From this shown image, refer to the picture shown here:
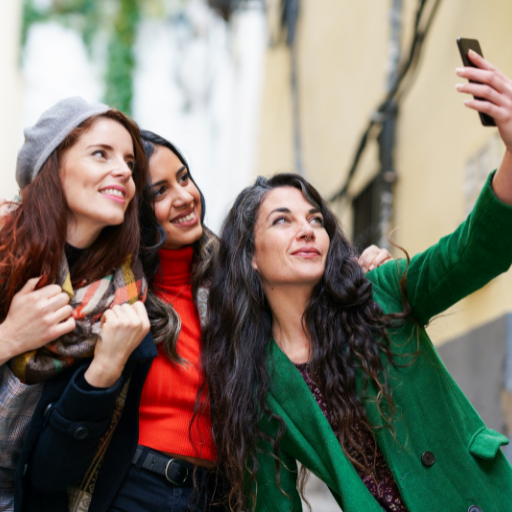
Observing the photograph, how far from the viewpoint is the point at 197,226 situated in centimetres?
313

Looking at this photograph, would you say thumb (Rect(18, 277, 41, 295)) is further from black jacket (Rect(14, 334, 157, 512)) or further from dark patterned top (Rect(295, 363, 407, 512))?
dark patterned top (Rect(295, 363, 407, 512))

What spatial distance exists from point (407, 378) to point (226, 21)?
18132 mm

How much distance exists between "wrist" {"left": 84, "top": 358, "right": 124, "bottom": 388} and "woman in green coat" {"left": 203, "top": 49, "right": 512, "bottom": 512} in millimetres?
513

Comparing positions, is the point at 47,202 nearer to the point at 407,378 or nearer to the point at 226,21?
the point at 407,378

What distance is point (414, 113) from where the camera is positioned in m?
5.49

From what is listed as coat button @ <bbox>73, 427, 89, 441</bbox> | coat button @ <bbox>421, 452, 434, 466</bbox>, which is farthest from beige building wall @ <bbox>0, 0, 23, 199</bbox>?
coat button @ <bbox>421, 452, 434, 466</bbox>

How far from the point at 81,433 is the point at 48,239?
2.46 feet

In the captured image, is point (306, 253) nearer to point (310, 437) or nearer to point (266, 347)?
point (266, 347)

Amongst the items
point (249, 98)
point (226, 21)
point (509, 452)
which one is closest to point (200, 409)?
point (509, 452)

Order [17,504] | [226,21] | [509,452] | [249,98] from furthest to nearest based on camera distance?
[226,21]
[249,98]
[509,452]
[17,504]

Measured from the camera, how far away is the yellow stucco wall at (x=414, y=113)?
3.98 m

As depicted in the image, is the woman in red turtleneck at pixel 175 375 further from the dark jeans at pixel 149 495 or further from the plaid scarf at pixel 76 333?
the plaid scarf at pixel 76 333

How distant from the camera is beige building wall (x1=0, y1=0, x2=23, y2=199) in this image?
23.8ft

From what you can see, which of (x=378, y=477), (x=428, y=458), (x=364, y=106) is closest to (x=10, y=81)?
(x=364, y=106)
